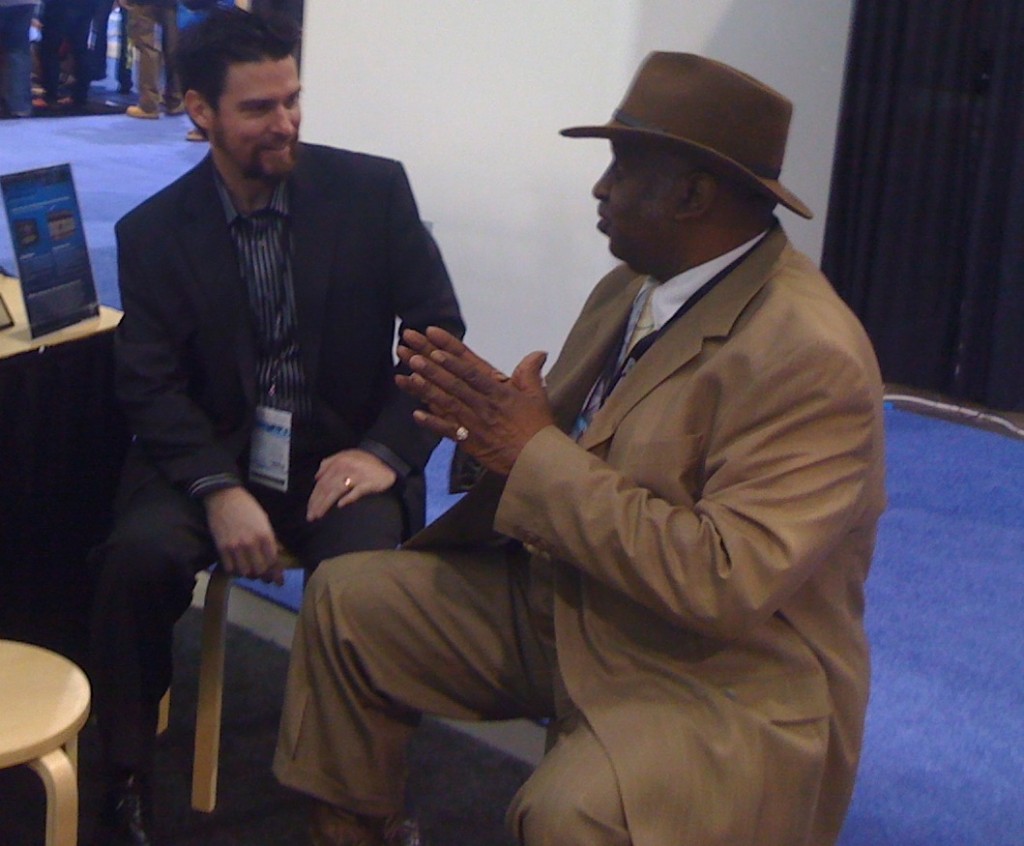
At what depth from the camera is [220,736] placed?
251 cm

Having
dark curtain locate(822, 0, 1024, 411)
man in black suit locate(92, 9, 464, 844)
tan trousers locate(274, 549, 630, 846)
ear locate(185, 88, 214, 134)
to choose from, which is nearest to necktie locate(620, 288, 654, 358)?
tan trousers locate(274, 549, 630, 846)

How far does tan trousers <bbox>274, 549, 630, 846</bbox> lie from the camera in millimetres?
1889

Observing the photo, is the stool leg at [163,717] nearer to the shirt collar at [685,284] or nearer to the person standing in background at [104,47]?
the shirt collar at [685,284]

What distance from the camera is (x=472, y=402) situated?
166 cm

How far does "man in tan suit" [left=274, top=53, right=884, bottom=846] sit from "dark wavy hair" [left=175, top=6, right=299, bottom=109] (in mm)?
768

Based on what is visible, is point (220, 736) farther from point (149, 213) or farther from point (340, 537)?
point (149, 213)

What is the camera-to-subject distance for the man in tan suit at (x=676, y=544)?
1542 mm

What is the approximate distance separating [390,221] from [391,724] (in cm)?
92

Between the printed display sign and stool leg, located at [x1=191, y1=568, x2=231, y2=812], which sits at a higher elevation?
the printed display sign

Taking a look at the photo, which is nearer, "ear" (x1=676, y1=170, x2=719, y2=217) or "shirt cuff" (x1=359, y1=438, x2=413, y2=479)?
"ear" (x1=676, y1=170, x2=719, y2=217)

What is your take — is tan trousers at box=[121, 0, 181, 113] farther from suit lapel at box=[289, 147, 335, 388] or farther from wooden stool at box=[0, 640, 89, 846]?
wooden stool at box=[0, 640, 89, 846]

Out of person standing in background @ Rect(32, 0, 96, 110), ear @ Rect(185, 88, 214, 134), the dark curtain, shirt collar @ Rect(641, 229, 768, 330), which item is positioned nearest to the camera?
shirt collar @ Rect(641, 229, 768, 330)

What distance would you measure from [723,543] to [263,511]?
959 millimetres

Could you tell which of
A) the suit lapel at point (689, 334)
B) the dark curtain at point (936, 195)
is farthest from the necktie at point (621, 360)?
the dark curtain at point (936, 195)
